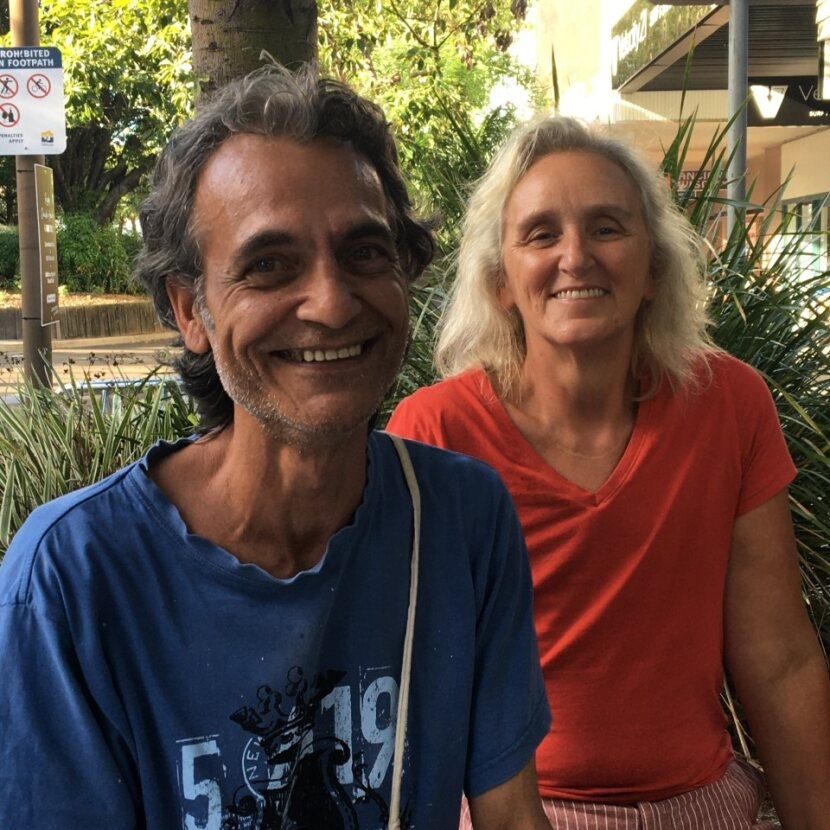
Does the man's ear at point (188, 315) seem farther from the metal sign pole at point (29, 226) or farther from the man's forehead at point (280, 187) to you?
the metal sign pole at point (29, 226)

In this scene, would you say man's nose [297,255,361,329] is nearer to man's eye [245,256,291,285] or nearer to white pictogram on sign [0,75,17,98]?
man's eye [245,256,291,285]

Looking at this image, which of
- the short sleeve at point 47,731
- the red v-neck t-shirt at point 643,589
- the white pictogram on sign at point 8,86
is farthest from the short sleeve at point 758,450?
the white pictogram on sign at point 8,86

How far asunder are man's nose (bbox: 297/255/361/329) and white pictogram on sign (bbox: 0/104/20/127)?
705 cm

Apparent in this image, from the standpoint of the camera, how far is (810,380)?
12.5 ft

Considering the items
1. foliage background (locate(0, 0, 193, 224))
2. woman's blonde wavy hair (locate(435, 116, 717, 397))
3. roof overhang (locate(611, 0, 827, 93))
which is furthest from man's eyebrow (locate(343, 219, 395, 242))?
roof overhang (locate(611, 0, 827, 93))

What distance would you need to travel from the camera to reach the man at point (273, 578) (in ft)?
4.66

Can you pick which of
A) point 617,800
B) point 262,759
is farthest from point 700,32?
point 262,759

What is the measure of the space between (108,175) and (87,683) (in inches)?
1213

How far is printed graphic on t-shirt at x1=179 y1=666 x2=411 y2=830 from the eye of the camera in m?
1.47

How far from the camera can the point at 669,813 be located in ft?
7.04

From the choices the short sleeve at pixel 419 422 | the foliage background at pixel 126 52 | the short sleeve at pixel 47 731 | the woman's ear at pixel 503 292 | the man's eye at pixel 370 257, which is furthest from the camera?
the foliage background at pixel 126 52

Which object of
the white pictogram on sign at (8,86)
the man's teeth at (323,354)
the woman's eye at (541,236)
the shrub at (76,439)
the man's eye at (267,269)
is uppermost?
the white pictogram on sign at (8,86)

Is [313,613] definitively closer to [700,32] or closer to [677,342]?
[677,342]

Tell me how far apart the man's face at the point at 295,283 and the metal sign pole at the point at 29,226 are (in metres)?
6.79
